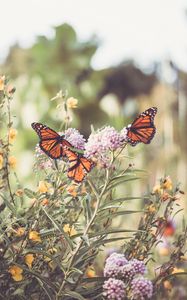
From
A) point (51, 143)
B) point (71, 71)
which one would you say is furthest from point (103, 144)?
point (71, 71)

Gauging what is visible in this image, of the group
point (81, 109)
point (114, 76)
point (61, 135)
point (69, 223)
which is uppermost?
point (114, 76)

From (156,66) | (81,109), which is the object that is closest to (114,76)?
(156,66)

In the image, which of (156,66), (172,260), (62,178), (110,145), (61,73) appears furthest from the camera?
(156,66)

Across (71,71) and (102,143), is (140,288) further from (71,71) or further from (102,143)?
(71,71)

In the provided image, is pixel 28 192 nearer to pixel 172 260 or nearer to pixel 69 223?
pixel 69 223

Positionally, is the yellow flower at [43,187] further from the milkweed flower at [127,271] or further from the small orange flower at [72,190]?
the milkweed flower at [127,271]

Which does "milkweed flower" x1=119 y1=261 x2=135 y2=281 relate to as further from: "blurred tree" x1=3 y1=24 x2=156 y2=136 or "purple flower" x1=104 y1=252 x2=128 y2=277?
"blurred tree" x1=3 y1=24 x2=156 y2=136

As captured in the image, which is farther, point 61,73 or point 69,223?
point 61,73

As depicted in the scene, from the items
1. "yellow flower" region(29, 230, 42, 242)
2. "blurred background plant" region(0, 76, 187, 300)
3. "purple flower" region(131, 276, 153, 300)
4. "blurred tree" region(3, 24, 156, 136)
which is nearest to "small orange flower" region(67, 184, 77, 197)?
"blurred background plant" region(0, 76, 187, 300)
